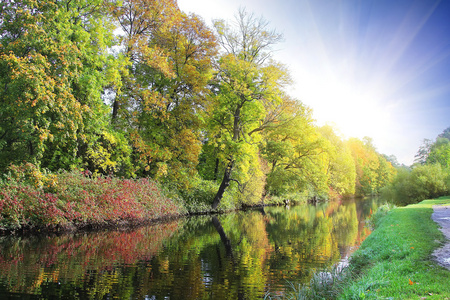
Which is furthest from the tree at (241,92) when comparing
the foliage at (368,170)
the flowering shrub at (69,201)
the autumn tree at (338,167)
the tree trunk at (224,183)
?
the foliage at (368,170)

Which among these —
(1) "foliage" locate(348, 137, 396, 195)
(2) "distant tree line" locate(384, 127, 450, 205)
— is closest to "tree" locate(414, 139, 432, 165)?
(1) "foliage" locate(348, 137, 396, 195)

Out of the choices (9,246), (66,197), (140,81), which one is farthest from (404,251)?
(140,81)

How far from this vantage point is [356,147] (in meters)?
77.5

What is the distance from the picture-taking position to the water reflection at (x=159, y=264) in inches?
247

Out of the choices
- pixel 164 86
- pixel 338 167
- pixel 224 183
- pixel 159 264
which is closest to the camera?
pixel 159 264

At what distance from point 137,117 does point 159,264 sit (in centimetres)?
1513

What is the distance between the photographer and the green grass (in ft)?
16.6

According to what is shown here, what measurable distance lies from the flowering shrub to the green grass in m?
11.9

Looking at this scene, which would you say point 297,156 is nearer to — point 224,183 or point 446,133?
point 224,183

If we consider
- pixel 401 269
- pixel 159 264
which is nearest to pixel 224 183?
pixel 159 264

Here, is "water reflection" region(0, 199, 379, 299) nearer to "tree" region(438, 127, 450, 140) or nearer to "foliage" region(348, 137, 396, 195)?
"foliage" region(348, 137, 396, 195)

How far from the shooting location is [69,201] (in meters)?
14.6

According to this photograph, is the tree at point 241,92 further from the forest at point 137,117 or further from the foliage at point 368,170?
the foliage at point 368,170

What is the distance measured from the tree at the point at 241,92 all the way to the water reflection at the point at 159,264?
12129 mm
